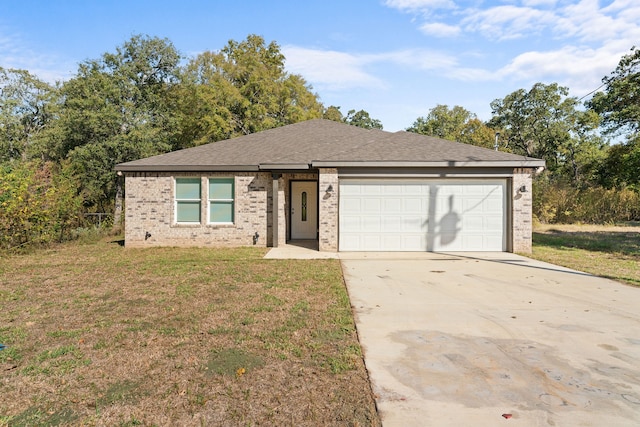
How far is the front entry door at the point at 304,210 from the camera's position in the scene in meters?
13.7

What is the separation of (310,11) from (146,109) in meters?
15.7

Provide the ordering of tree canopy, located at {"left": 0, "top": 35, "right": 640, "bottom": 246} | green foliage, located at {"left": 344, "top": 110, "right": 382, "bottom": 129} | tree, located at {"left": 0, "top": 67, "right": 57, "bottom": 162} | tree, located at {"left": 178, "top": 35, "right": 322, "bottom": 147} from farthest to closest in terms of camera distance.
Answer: green foliage, located at {"left": 344, "top": 110, "right": 382, "bottom": 129} < tree, located at {"left": 0, "top": 67, "right": 57, "bottom": 162} < tree, located at {"left": 178, "top": 35, "right": 322, "bottom": 147} < tree canopy, located at {"left": 0, "top": 35, "right": 640, "bottom": 246}

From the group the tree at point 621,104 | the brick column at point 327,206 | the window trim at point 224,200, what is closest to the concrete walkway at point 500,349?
the brick column at point 327,206

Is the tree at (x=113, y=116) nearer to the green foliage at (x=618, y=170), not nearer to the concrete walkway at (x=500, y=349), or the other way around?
the concrete walkway at (x=500, y=349)

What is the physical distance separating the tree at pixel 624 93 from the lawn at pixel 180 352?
1910 centimetres

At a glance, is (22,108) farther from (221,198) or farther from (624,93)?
(624,93)

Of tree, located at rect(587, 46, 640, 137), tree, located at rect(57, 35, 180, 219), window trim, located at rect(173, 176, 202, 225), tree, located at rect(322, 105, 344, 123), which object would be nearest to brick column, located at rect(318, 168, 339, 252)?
window trim, located at rect(173, 176, 202, 225)

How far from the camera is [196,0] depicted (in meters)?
11.4

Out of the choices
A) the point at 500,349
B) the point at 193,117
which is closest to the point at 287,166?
the point at 500,349

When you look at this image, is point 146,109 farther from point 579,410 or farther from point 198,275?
point 579,410

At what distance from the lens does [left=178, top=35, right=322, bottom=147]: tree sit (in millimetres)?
24125

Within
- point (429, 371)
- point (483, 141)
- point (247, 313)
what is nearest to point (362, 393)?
point (429, 371)

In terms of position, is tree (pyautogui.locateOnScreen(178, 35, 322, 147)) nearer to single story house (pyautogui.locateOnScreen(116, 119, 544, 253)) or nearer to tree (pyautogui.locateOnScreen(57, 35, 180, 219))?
tree (pyautogui.locateOnScreen(57, 35, 180, 219))

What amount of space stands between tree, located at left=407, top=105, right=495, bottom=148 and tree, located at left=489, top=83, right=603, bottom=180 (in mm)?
1660
